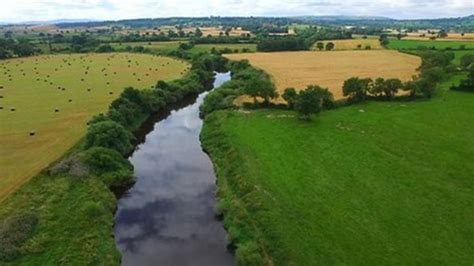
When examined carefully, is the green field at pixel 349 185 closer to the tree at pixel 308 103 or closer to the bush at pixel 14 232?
the tree at pixel 308 103

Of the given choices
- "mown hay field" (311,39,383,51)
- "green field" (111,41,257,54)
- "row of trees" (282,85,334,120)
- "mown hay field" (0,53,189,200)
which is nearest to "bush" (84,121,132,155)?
"mown hay field" (0,53,189,200)

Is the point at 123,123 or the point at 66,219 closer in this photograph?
the point at 66,219

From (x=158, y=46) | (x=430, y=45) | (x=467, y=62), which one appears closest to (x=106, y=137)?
(x=467, y=62)

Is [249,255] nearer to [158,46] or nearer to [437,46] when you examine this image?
[437,46]

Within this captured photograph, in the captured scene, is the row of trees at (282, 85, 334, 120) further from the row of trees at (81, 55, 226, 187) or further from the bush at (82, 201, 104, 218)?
the bush at (82, 201, 104, 218)

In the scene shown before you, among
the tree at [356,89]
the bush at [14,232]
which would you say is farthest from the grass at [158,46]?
the bush at [14,232]

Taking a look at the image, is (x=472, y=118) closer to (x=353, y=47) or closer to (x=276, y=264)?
(x=276, y=264)
